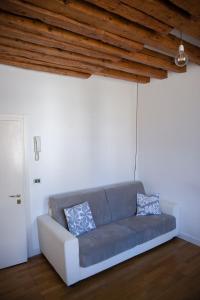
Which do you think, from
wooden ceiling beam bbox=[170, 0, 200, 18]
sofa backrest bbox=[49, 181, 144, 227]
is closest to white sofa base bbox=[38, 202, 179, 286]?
sofa backrest bbox=[49, 181, 144, 227]

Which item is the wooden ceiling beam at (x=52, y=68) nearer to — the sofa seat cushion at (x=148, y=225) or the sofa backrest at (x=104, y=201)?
the sofa backrest at (x=104, y=201)

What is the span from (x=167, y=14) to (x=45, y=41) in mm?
1177

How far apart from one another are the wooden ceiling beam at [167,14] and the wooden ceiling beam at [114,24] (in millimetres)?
243

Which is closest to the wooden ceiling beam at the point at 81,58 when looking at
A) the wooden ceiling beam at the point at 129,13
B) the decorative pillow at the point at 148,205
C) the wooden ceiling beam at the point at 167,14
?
the wooden ceiling beam at the point at 129,13

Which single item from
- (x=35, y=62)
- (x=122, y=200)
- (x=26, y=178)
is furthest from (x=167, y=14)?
(x=122, y=200)

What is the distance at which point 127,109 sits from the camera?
4.25 m

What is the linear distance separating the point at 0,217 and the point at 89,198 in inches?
49.9

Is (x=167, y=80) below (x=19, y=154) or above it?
above

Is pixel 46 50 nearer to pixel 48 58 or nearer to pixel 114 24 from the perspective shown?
pixel 48 58

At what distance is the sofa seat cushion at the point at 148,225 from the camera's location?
10.0 feet

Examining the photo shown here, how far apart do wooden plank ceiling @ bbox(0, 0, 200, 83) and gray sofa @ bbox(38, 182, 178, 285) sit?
194 cm

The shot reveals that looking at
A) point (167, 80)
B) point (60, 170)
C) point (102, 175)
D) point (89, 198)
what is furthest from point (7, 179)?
point (167, 80)

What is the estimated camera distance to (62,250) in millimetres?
2441

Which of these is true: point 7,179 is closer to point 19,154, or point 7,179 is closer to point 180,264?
point 19,154
